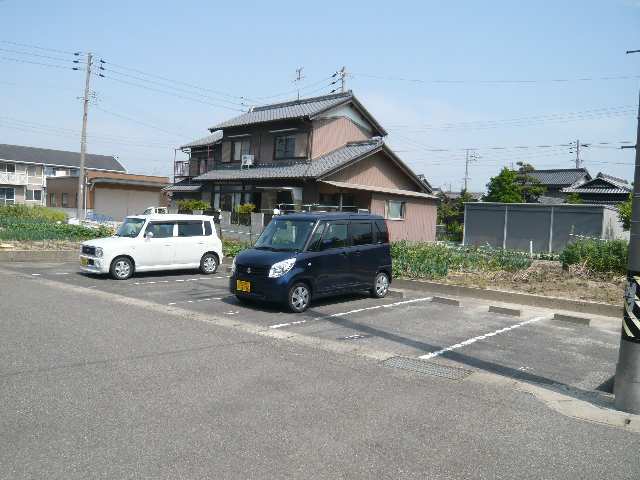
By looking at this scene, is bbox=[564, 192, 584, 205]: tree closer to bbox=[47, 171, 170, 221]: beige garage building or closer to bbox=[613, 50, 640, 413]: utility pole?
bbox=[47, 171, 170, 221]: beige garage building

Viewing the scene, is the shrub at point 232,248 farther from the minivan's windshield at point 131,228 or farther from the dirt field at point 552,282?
the dirt field at point 552,282

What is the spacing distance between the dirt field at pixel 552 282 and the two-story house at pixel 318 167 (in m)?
11.9

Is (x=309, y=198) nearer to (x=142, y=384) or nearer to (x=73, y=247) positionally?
(x=73, y=247)

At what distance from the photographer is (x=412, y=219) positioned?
96.7 feet

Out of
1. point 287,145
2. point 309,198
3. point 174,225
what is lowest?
point 174,225

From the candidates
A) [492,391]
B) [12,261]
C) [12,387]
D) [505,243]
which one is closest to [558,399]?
[492,391]

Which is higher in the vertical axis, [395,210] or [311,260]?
[395,210]

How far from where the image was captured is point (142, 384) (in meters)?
5.50

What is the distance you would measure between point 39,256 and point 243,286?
11.0 meters

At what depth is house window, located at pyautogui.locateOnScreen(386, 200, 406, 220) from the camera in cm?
2785

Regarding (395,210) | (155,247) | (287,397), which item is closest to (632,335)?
(287,397)

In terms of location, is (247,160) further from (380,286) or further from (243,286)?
(243,286)

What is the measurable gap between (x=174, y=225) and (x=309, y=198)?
1141cm

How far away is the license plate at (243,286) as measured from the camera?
1002 centimetres
